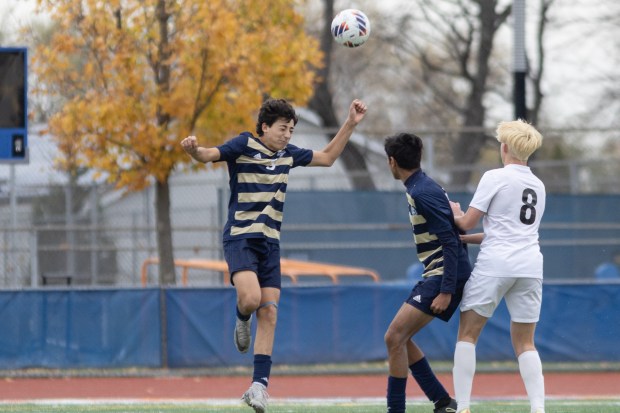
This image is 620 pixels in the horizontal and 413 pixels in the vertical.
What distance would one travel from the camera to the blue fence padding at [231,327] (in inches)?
497

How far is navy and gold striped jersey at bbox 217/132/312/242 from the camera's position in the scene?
285 inches

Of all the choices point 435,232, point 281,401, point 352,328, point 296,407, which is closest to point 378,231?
point 352,328

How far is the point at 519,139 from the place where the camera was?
6.85m

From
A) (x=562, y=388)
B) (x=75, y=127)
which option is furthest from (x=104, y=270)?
(x=562, y=388)

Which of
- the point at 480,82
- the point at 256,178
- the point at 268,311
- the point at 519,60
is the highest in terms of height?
the point at 480,82

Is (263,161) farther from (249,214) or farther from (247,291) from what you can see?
(247,291)

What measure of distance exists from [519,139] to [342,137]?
1468 mm

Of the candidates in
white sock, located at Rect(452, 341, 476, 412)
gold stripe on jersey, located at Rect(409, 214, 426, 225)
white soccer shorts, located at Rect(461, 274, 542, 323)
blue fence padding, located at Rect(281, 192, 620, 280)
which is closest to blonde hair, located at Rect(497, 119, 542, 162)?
gold stripe on jersey, located at Rect(409, 214, 426, 225)

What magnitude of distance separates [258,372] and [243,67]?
7284 mm

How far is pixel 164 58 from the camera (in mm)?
13836

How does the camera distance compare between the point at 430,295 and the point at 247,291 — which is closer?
the point at 430,295

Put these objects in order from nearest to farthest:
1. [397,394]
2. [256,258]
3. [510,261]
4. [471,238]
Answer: [510,261], [397,394], [471,238], [256,258]

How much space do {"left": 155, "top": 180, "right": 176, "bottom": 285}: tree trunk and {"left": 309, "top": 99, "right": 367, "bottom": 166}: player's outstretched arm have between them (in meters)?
6.93

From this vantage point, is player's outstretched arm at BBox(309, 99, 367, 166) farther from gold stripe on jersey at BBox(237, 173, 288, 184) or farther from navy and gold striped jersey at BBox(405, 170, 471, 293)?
navy and gold striped jersey at BBox(405, 170, 471, 293)
